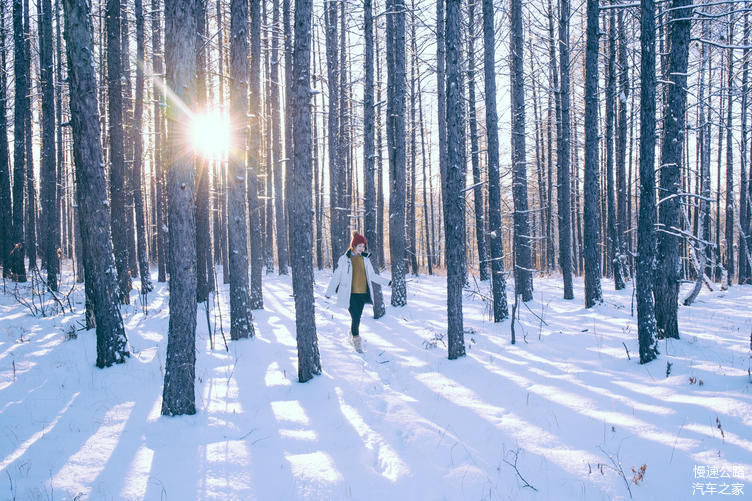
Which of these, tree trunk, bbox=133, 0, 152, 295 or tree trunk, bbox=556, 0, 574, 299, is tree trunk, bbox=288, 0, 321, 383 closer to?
tree trunk, bbox=556, 0, 574, 299

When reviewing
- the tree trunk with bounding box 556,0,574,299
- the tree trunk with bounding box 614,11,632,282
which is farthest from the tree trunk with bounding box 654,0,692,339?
the tree trunk with bounding box 556,0,574,299

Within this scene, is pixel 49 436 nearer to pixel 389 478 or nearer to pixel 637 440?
pixel 389 478

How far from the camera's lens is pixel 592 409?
4566mm

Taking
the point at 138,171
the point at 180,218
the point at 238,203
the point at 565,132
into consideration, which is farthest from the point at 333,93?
the point at 180,218

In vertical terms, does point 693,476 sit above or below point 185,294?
below

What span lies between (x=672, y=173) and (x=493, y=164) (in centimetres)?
380

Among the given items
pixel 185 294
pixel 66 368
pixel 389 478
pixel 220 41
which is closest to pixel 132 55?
pixel 220 41

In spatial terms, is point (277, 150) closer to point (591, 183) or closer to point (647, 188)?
point (591, 183)

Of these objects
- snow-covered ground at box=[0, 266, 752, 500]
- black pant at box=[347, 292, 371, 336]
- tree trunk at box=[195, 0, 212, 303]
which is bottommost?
snow-covered ground at box=[0, 266, 752, 500]

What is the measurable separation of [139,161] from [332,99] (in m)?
7.46

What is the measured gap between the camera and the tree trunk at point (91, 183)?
5941 millimetres

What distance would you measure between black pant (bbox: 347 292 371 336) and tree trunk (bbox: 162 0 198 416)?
3.53m

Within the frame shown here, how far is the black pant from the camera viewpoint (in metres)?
7.80

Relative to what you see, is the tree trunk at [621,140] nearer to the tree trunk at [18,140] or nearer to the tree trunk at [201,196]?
the tree trunk at [201,196]
